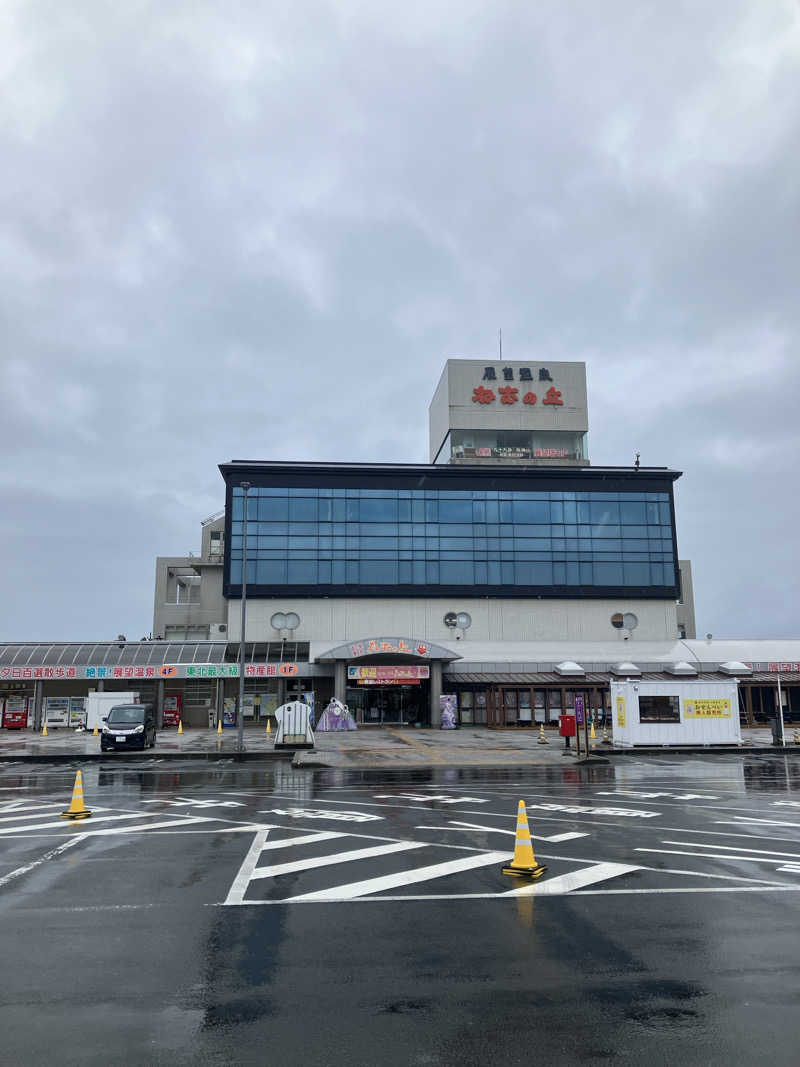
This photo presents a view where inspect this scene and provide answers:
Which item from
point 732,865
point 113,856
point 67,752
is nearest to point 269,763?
point 67,752

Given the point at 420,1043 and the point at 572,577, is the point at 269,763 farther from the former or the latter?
the point at 572,577

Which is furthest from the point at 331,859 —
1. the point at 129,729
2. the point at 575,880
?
the point at 129,729

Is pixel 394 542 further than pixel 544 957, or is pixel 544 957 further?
pixel 394 542

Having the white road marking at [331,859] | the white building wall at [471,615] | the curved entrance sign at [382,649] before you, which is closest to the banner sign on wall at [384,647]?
the curved entrance sign at [382,649]

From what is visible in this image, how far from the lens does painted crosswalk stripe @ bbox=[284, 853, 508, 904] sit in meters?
10.0

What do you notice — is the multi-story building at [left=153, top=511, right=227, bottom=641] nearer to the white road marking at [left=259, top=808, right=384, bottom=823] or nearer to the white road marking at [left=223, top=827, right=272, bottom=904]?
Result: the white road marking at [left=259, top=808, right=384, bottom=823]

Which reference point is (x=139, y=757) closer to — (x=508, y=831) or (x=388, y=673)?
(x=388, y=673)

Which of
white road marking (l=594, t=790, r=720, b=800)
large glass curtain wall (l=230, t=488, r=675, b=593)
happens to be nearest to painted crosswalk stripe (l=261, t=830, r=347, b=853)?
white road marking (l=594, t=790, r=720, b=800)

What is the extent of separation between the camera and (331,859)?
39.8 feet

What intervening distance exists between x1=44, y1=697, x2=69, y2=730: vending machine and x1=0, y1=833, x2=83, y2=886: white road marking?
35612 mm

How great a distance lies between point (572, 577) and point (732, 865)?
47690mm

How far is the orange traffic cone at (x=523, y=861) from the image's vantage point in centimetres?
1097

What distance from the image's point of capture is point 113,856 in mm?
12500

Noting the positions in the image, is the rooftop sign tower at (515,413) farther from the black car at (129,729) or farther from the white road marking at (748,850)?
the white road marking at (748,850)
